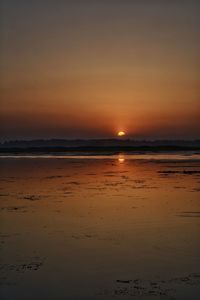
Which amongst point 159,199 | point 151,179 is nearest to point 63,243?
point 159,199

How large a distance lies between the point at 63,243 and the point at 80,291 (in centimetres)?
298

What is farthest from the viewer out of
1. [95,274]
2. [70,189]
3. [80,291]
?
[70,189]

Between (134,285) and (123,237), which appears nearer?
(134,285)

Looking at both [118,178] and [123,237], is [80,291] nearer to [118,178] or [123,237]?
[123,237]

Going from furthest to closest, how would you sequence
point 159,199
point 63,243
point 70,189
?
1. point 70,189
2. point 159,199
3. point 63,243

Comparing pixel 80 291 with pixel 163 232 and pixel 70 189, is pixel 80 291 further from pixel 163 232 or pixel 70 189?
pixel 70 189

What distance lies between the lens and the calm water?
290 inches

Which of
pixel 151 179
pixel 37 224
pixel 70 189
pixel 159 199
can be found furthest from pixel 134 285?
pixel 151 179

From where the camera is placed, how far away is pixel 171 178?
2386 centimetres

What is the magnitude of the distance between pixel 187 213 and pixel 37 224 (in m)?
4.26

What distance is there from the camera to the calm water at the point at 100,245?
7.37 metres

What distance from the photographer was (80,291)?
7.23 meters

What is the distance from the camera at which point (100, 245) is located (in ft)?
32.4

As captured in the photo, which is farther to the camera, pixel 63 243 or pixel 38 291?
pixel 63 243
